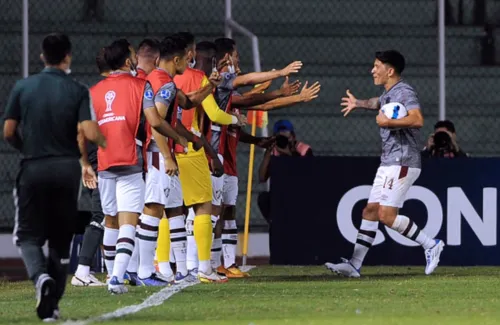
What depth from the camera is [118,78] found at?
10.9 metres

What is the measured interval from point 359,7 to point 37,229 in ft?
37.3

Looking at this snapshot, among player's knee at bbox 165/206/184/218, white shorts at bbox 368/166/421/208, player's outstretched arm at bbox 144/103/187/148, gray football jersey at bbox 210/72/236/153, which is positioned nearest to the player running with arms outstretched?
white shorts at bbox 368/166/421/208

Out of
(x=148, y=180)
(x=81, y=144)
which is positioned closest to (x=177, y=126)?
(x=148, y=180)

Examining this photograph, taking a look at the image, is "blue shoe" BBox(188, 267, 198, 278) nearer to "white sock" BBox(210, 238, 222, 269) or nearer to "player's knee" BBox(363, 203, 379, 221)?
"white sock" BBox(210, 238, 222, 269)

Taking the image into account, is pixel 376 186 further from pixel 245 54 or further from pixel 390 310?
pixel 245 54

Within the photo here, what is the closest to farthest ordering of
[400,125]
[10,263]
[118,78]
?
1. [118,78]
2. [400,125]
3. [10,263]

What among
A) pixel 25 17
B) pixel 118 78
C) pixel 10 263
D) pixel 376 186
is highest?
pixel 25 17

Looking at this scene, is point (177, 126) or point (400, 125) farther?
point (400, 125)

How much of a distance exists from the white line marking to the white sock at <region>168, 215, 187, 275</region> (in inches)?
8.4

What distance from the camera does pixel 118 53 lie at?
10.9 m

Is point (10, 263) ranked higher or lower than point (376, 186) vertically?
lower

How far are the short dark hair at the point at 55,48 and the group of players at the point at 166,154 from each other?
210cm

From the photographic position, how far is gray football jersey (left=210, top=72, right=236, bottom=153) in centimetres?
1247

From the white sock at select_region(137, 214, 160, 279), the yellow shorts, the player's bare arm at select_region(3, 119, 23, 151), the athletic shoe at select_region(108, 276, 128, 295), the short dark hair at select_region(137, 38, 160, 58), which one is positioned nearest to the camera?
the player's bare arm at select_region(3, 119, 23, 151)
